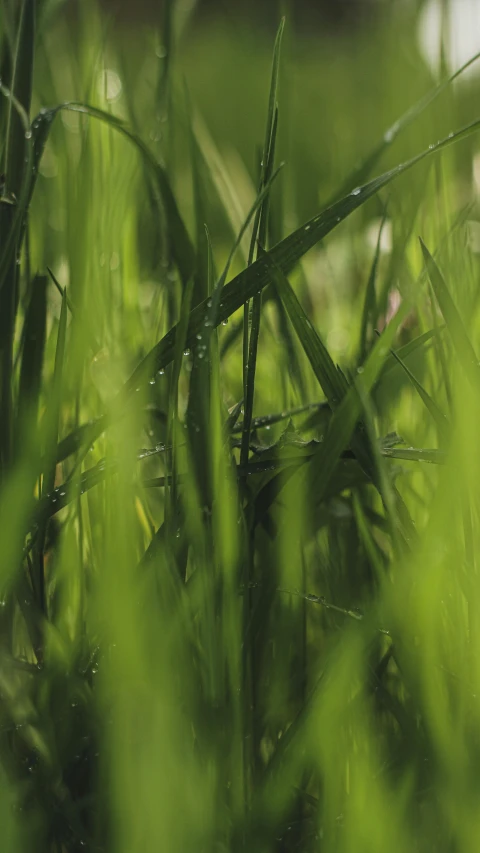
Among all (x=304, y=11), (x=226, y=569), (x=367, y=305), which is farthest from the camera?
(x=304, y=11)

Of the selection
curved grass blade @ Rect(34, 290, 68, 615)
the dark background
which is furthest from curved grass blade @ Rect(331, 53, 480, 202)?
the dark background

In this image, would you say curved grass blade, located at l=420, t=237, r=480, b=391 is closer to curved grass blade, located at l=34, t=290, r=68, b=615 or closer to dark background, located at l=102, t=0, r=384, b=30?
curved grass blade, located at l=34, t=290, r=68, b=615

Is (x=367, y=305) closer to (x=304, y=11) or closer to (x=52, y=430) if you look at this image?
(x=52, y=430)

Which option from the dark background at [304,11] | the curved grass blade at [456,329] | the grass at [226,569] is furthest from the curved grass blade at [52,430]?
the dark background at [304,11]

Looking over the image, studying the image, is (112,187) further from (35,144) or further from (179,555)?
(179,555)

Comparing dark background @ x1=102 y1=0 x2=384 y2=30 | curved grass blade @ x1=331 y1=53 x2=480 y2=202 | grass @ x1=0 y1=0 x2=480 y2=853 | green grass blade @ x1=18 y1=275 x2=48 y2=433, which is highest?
dark background @ x1=102 y1=0 x2=384 y2=30

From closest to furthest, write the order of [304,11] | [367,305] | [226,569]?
1. [226,569]
2. [367,305]
3. [304,11]

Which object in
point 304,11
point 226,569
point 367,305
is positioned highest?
point 304,11

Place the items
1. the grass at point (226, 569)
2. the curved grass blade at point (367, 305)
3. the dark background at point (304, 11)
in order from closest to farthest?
the grass at point (226, 569) < the curved grass blade at point (367, 305) < the dark background at point (304, 11)

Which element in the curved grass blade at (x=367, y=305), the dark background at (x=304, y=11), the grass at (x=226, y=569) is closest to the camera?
the grass at (x=226, y=569)

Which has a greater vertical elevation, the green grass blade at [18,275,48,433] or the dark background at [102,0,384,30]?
the dark background at [102,0,384,30]

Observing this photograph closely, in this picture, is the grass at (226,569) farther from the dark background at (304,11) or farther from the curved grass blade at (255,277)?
the dark background at (304,11)

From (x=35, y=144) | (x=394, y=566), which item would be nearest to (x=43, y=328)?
(x=35, y=144)

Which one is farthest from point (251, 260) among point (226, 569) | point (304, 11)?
point (304, 11)
